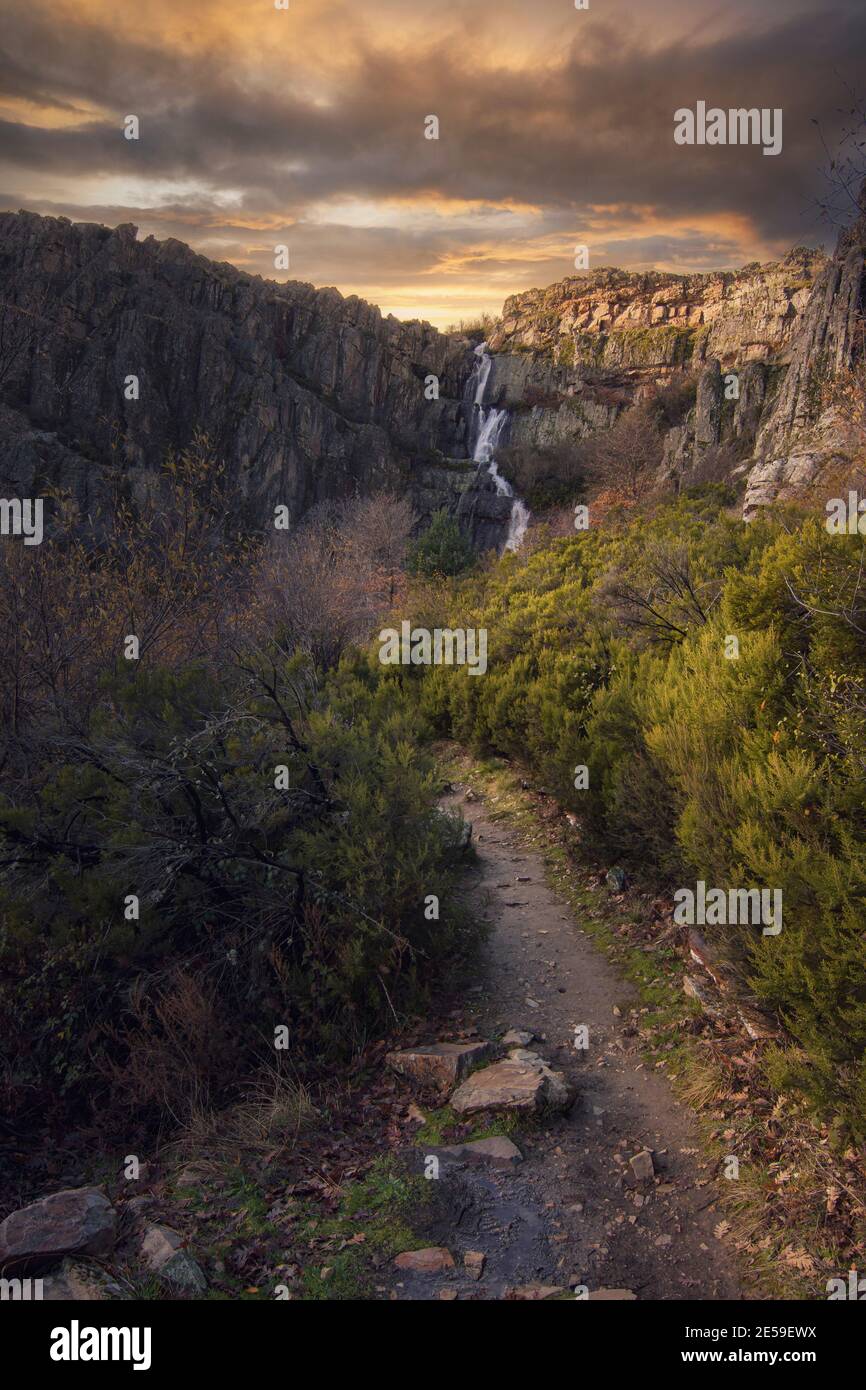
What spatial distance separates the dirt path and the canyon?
39.8m

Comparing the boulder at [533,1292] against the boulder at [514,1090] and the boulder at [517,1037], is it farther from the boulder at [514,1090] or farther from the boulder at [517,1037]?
the boulder at [517,1037]

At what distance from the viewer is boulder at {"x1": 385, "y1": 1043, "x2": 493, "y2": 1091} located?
16.7 ft

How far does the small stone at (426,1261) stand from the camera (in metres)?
3.67

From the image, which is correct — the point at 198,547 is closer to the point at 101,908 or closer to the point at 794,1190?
the point at 101,908

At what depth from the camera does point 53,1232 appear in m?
3.81

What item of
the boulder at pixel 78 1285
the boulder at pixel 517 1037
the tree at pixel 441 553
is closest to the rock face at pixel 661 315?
the tree at pixel 441 553

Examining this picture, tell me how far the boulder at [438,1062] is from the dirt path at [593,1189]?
0.46 meters

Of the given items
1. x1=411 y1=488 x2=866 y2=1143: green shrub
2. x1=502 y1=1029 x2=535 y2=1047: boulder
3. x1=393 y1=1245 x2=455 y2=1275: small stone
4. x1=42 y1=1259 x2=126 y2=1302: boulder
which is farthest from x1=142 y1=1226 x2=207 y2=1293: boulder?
x1=411 y1=488 x2=866 y2=1143: green shrub

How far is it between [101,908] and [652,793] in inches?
177

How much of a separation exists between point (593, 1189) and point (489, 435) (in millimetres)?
62692

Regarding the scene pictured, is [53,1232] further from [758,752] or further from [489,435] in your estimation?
[489,435]

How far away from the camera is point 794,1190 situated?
3.76m

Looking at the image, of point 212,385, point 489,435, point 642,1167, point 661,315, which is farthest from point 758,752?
point 661,315
